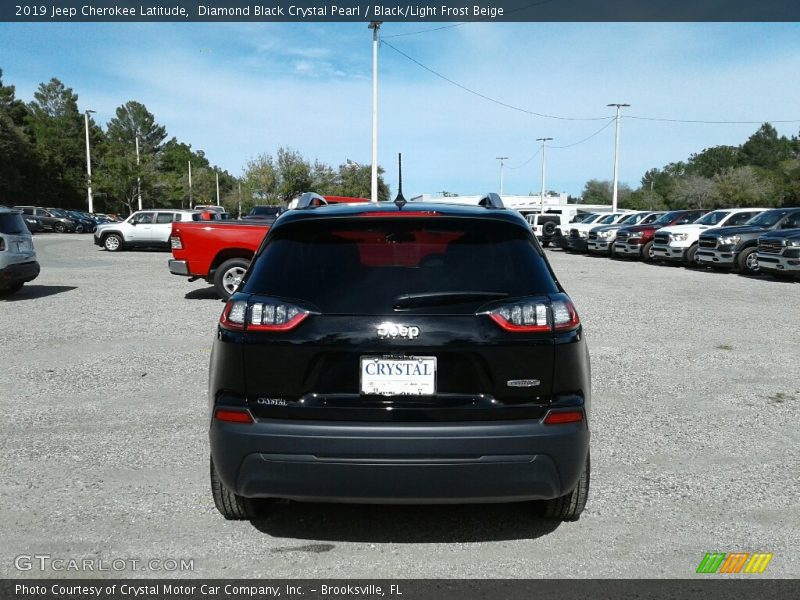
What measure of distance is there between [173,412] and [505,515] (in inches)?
120

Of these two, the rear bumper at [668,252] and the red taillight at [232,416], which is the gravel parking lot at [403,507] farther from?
the rear bumper at [668,252]

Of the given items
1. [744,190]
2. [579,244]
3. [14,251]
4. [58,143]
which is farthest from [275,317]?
[744,190]

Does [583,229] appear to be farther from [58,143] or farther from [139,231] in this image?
[58,143]

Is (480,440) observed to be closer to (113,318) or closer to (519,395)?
(519,395)

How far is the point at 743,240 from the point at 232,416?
63.4 ft

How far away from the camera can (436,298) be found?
303 centimetres

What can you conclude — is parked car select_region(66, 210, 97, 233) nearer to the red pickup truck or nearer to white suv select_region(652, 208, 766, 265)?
white suv select_region(652, 208, 766, 265)

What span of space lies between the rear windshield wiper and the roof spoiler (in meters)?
0.95

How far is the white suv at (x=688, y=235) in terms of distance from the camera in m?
22.3

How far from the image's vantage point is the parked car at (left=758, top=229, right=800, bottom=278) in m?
16.3

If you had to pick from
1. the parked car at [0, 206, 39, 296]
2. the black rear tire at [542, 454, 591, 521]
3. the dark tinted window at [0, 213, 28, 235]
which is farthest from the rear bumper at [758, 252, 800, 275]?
the dark tinted window at [0, 213, 28, 235]

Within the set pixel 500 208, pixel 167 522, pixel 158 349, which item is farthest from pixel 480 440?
pixel 158 349

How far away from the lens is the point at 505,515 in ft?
12.0

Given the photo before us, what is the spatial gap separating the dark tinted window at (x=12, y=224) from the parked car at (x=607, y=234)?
21.3 meters
